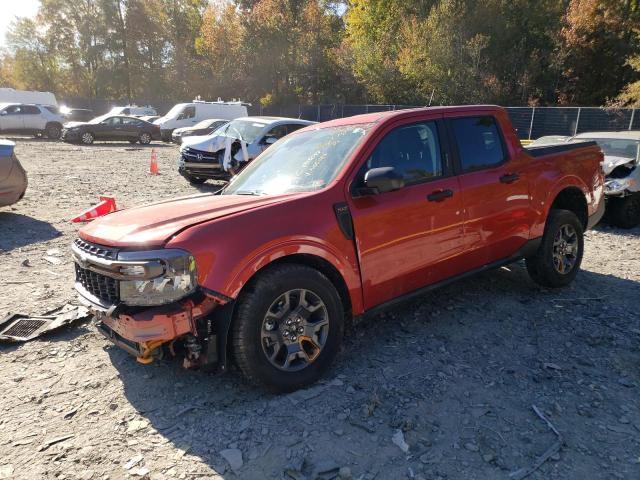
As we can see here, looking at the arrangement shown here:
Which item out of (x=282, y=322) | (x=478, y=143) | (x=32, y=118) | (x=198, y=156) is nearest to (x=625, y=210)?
(x=478, y=143)

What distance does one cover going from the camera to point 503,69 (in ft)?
98.8

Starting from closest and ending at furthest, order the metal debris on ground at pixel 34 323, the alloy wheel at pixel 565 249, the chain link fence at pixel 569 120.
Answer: the metal debris on ground at pixel 34 323
the alloy wheel at pixel 565 249
the chain link fence at pixel 569 120

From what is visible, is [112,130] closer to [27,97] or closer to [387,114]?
[27,97]

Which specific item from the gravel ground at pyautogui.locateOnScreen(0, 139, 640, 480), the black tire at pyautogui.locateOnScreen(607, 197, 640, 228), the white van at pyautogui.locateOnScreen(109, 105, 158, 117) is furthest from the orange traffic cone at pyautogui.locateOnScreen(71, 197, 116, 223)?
the white van at pyautogui.locateOnScreen(109, 105, 158, 117)

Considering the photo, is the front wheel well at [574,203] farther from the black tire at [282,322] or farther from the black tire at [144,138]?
the black tire at [144,138]

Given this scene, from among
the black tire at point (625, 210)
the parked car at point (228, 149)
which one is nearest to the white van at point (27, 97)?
the parked car at point (228, 149)

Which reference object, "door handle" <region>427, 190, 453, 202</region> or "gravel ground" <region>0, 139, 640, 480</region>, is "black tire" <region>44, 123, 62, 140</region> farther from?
"door handle" <region>427, 190, 453, 202</region>

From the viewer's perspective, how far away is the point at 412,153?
3.93 metres

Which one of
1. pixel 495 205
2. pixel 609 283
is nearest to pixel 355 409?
pixel 495 205

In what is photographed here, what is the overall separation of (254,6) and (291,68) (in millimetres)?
7516

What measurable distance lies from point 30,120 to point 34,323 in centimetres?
2528

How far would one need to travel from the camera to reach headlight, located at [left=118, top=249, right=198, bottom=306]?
2828 mm

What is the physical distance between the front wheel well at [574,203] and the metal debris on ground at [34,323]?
495 cm

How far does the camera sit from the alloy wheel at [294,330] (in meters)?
3.16
